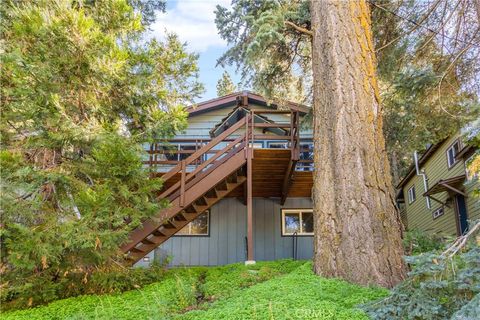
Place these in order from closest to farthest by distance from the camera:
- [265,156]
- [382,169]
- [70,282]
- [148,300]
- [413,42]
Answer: [382,169]
[148,300]
[70,282]
[413,42]
[265,156]

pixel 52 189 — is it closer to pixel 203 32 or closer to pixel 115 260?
pixel 115 260

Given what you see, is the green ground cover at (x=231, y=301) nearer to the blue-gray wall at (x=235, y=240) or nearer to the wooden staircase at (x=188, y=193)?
the wooden staircase at (x=188, y=193)

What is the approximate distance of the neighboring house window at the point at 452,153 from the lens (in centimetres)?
1131

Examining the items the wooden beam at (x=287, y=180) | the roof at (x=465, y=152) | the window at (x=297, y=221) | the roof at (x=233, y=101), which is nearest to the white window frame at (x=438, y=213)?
the roof at (x=465, y=152)

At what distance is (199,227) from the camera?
36.9 feet

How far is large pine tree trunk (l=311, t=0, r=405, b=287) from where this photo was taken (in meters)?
4.01

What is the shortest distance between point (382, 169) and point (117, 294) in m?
4.05

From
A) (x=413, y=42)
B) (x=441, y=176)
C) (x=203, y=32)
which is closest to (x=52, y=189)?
(x=203, y=32)

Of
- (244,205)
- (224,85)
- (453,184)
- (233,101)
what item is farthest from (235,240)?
(224,85)

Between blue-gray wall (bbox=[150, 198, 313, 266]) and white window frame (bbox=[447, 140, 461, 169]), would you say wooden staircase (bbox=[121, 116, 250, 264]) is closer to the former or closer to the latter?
blue-gray wall (bbox=[150, 198, 313, 266])

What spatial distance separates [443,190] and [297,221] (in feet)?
15.2

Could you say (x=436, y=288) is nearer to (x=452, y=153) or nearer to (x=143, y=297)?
(x=143, y=297)

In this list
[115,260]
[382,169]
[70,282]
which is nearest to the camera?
[382,169]

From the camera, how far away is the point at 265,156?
28.3ft
